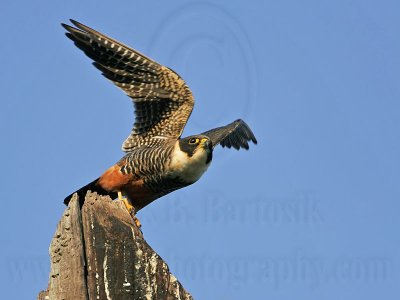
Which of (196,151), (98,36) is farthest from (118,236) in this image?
(98,36)

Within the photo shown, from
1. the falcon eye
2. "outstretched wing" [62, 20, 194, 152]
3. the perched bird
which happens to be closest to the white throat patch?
the perched bird

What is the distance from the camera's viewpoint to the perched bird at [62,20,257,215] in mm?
9789

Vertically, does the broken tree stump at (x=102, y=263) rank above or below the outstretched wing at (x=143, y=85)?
below

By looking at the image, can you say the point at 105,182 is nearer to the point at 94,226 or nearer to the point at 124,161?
the point at 124,161

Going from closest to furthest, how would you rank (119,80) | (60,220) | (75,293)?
(75,293) < (60,220) < (119,80)

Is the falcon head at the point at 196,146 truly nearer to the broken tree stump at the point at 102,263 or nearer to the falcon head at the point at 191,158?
the falcon head at the point at 191,158

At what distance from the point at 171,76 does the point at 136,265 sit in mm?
4601

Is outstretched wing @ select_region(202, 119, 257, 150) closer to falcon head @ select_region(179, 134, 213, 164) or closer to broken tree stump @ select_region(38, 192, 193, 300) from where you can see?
falcon head @ select_region(179, 134, 213, 164)

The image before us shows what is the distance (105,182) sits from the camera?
32.6 feet

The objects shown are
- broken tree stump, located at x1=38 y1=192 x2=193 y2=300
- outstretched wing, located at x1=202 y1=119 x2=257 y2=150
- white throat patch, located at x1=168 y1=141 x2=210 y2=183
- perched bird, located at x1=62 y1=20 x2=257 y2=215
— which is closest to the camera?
broken tree stump, located at x1=38 y1=192 x2=193 y2=300

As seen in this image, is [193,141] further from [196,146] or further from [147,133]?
[147,133]

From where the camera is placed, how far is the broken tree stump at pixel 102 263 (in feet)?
19.6

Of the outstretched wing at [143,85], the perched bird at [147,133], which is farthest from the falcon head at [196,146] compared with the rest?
the outstretched wing at [143,85]

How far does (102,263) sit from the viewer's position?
6.02 m
